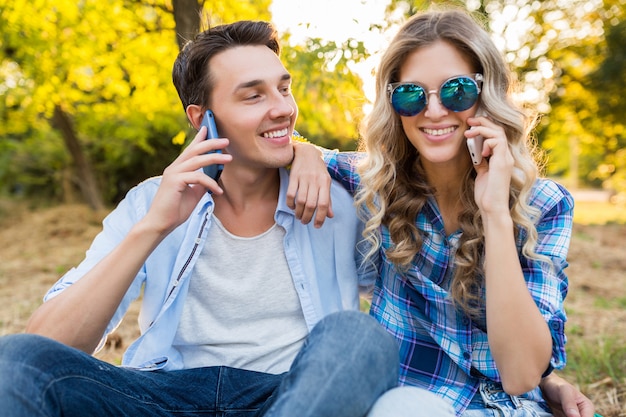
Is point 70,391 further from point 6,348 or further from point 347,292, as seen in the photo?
point 347,292

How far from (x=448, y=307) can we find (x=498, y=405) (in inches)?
15.6

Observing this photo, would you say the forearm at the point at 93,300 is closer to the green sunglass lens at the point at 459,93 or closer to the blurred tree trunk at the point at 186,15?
the green sunglass lens at the point at 459,93

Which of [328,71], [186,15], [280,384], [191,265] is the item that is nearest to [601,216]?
[328,71]

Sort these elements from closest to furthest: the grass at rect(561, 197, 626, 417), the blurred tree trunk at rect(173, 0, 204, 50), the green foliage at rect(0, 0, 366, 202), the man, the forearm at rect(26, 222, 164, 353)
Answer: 1. the man
2. the forearm at rect(26, 222, 164, 353)
3. the grass at rect(561, 197, 626, 417)
4. the green foliage at rect(0, 0, 366, 202)
5. the blurred tree trunk at rect(173, 0, 204, 50)

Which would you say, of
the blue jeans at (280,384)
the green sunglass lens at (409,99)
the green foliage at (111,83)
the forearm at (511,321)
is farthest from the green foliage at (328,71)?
the blue jeans at (280,384)

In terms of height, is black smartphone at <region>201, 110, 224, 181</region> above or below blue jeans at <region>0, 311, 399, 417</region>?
above

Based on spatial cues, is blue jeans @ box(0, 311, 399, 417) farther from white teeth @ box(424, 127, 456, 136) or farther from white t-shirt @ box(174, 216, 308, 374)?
white teeth @ box(424, 127, 456, 136)

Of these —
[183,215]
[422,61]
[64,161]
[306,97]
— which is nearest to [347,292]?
[183,215]

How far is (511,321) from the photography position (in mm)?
1998

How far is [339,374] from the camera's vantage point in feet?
5.75

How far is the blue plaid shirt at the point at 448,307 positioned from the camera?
220 centimetres

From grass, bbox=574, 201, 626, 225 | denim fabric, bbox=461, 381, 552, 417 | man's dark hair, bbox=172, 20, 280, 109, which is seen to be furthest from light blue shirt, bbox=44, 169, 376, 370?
grass, bbox=574, 201, 626, 225

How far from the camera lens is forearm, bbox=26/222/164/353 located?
85.1 inches

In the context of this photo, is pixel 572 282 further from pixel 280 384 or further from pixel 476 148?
pixel 280 384
